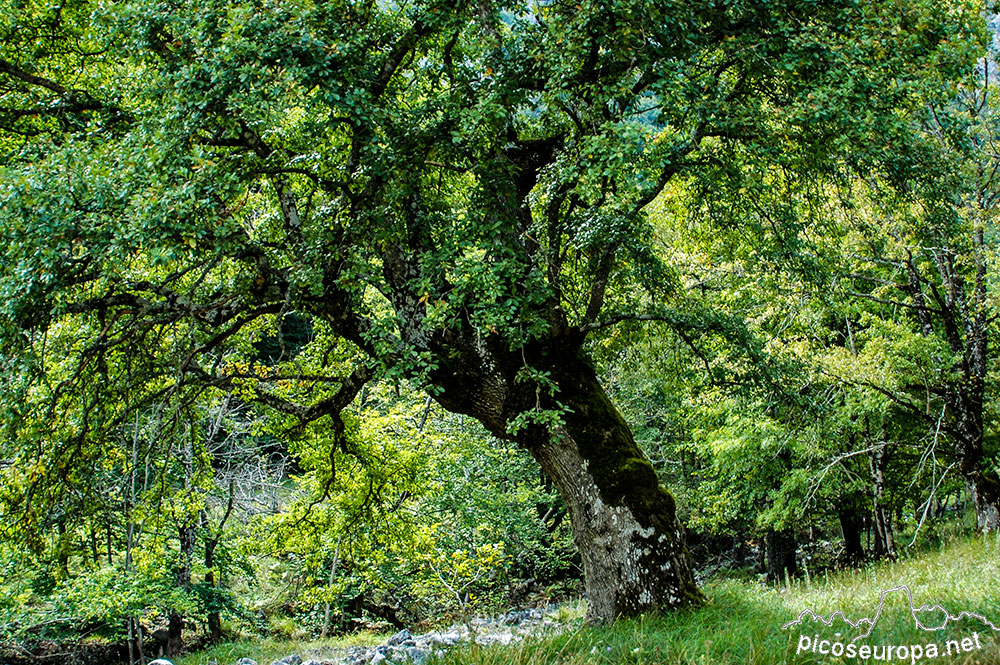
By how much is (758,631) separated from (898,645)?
94cm

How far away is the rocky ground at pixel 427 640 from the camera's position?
6.71 metres

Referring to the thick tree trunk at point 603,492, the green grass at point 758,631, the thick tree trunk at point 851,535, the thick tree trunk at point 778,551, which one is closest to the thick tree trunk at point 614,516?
the thick tree trunk at point 603,492

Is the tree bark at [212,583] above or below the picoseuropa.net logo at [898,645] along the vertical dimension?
below

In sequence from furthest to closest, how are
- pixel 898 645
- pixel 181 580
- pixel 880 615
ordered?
1. pixel 181 580
2. pixel 880 615
3. pixel 898 645

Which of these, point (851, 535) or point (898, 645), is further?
point (851, 535)

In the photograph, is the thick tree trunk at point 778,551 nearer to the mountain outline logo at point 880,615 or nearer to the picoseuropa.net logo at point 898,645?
the mountain outline logo at point 880,615

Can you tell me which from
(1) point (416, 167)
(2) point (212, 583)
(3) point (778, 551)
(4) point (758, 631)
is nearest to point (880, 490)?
(3) point (778, 551)

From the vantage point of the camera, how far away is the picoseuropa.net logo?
150 inches

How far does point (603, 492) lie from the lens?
618 centimetres

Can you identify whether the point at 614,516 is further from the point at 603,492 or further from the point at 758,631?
the point at 758,631

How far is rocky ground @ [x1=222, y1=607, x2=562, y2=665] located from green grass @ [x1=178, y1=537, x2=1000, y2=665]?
26.5 inches

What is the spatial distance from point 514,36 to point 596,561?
4.81m

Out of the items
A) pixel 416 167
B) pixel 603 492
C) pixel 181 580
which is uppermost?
pixel 416 167

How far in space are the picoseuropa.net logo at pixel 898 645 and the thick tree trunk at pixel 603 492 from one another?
4.51ft
